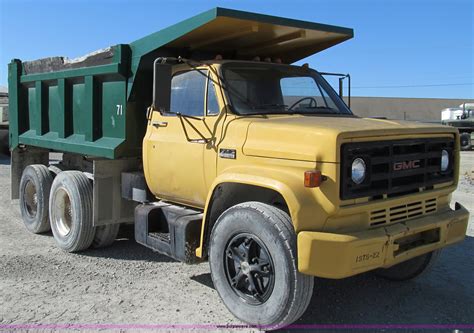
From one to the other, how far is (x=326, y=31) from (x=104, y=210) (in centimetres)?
340

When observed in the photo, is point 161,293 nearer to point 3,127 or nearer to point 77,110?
point 77,110

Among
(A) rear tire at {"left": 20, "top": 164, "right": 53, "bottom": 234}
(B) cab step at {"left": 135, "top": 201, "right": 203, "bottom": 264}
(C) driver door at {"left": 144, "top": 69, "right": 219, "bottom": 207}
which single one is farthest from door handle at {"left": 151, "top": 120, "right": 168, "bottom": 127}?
(A) rear tire at {"left": 20, "top": 164, "right": 53, "bottom": 234}

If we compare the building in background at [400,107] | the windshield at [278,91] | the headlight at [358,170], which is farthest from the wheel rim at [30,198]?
the building in background at [400,107]

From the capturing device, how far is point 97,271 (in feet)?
18.9

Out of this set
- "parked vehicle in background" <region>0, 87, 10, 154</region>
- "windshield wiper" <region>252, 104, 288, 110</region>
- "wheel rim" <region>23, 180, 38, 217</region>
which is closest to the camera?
"windshield wiper" <region>252, 104, 288, 110</region>

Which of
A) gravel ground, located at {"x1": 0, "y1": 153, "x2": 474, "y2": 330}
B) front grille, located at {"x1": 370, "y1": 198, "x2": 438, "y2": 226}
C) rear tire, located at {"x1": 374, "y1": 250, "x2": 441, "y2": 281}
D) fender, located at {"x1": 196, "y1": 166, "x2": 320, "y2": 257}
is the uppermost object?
fender, located at {"x1": 196, "y1": 166, "x2": 320, "y2": 257}

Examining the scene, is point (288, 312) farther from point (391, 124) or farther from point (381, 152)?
point (391, 124)

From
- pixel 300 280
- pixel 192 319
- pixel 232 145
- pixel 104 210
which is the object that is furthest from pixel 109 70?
pixel 300 280

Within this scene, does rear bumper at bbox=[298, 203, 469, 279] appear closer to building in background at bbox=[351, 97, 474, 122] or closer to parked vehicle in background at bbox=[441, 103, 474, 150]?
parked vehicle in background at bbox=[441, 103, 474, 150]

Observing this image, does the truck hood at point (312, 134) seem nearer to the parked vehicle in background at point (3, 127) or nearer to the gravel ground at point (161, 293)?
the gravel ground at point (161, 293)

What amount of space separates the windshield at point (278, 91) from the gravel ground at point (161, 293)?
6.01ft

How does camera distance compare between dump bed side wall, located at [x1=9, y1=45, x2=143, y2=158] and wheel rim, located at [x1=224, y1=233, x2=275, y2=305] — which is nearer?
wheel rim, located at [x1=224, y1=233, x2=275, y2=305]

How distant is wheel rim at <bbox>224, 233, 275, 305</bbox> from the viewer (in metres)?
4.01

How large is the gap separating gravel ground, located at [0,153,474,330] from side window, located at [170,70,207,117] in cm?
180
